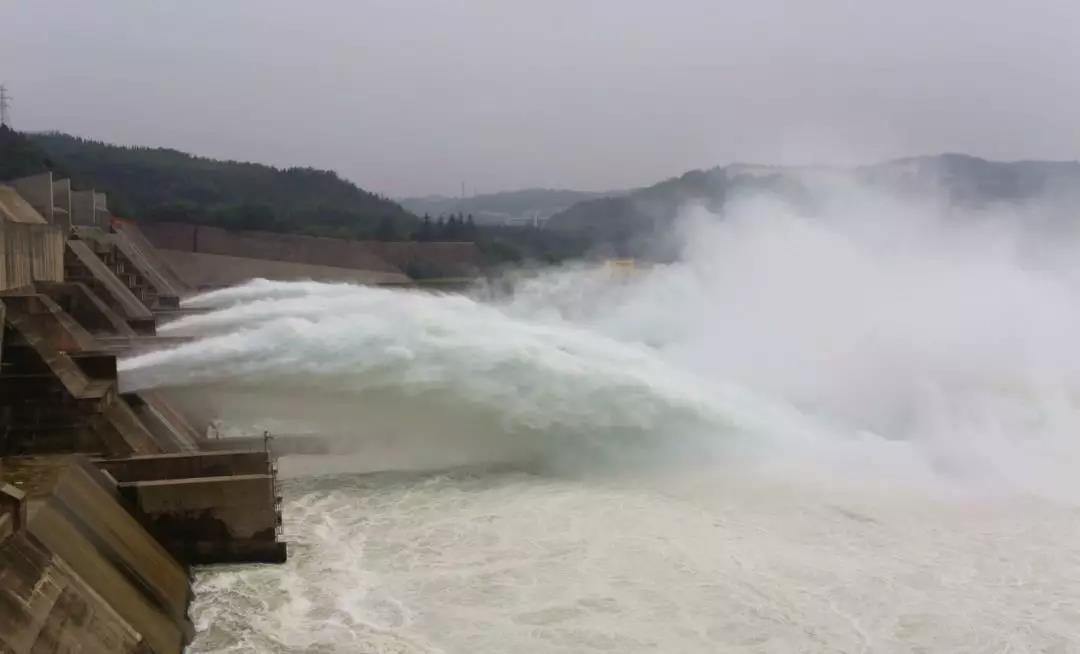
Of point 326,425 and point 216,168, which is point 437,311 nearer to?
point 326,425

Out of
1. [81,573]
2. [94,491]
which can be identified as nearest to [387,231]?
[94,491]

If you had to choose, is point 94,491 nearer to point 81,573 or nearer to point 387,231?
point 81,573

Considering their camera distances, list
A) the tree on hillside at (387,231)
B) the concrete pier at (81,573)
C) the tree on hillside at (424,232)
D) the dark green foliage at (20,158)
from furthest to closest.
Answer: the tree on hillside at (424,232) < the tree on hillside at (387,231) < the dark green foliage at (20,158) < the concrete pier at (81,573)

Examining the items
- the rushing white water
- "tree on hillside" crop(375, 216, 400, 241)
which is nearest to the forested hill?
"tree on hillside" crop(375, 216, 400, 241)

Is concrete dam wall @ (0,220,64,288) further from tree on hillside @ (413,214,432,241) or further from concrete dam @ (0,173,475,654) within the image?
tree on hillside @ (413,214,432,241)

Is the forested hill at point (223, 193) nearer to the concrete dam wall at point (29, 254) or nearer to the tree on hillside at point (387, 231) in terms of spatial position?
the tree on hillside at point (387, 231)

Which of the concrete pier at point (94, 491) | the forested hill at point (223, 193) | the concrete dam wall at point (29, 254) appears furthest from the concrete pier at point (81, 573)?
the forested hill at point (223, 193)

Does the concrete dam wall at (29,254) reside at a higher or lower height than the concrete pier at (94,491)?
higher
